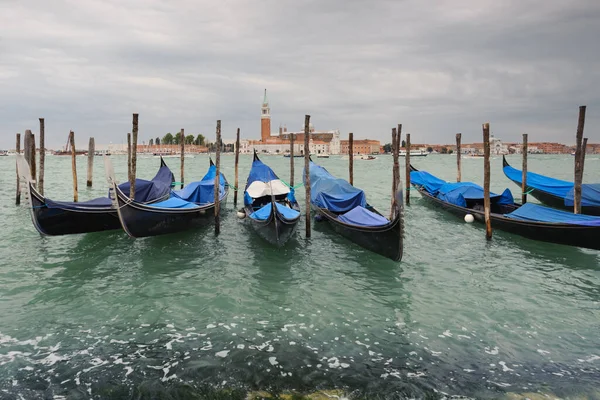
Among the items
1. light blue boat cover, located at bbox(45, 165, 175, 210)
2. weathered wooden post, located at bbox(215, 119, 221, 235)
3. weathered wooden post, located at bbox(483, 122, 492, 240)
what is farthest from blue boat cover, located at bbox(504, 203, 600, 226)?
light blue boat cover, located at bbox(45, 165, 175, 210)

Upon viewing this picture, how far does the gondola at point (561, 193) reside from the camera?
8.58m

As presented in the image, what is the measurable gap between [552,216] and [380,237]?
9.90 feet

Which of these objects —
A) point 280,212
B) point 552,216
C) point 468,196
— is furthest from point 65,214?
point 468,196

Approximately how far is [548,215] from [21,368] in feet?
23.3

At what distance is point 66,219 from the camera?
20.9 feet

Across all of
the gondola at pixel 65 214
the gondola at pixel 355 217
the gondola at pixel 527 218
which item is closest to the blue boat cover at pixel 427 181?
the gondola at pixel 527 218

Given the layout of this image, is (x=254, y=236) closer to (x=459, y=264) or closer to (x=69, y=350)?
(x=459, y=264)

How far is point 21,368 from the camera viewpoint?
3.05m

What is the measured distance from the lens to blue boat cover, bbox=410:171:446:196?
11038mm

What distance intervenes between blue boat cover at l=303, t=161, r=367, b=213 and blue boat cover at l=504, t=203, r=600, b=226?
2763 millimetres

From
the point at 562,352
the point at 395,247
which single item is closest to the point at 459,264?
the point at 395,247

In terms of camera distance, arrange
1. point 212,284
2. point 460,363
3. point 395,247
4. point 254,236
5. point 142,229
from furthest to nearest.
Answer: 1. point 254,236
2. point 142,229
3. point 395,247
4. point 212,284
5. point 460,363

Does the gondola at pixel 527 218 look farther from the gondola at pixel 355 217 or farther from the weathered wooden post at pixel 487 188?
the gondola at pixel 355 217

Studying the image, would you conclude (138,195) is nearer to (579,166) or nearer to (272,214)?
(272,214)
